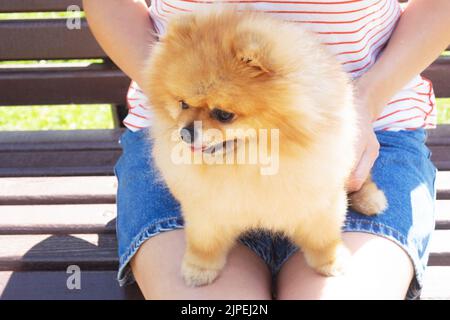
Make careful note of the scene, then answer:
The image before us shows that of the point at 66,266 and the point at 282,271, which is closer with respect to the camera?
the point at 282,271

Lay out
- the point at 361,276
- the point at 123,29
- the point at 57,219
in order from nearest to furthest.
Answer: the point at 361,276 < the point at 123,29 < the point at 57,219

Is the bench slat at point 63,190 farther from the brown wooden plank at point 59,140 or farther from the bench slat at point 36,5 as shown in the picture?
the bench slat at point 36,5

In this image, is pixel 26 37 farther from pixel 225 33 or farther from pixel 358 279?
pixel 358 279

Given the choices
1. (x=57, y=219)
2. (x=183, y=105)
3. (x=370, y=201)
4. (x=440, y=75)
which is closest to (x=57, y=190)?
(x=57, y=219)

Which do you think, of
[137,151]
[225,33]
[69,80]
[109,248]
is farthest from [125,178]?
[69,80]

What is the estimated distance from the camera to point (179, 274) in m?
1.44

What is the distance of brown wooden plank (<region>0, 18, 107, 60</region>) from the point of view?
7.07 ft

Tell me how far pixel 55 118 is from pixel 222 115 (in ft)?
8.48

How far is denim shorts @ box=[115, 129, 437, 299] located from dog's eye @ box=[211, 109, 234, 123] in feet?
1.41

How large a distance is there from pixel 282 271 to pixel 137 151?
520 millimetres

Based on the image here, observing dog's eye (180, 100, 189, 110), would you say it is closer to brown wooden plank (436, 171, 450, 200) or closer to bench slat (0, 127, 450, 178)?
bench slat (0, 127, 450, 178)

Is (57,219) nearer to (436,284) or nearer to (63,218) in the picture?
(63,218)

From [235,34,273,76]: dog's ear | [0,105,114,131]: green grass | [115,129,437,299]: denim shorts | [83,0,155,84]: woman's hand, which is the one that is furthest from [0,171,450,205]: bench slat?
[0,105,114,131]: green grass
